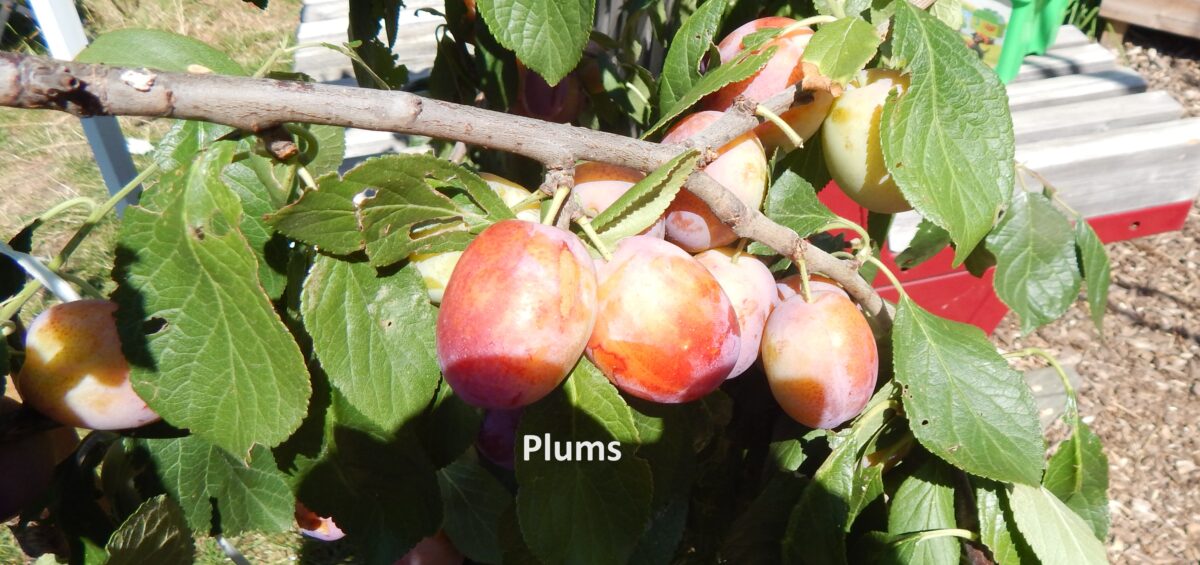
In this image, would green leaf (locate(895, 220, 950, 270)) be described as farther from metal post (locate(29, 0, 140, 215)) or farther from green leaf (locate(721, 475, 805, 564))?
metal post (locate(29, 0, 140, 215))

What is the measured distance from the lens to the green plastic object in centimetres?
248

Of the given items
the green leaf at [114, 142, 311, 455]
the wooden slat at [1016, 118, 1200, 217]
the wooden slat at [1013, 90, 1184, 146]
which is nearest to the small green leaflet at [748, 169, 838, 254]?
the green leaf at [114, 142, 311, 455]

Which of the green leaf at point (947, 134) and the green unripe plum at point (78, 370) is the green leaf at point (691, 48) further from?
the green unripe plum at point (78, 370)

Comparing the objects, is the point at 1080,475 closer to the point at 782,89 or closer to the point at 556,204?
the point at 782,89

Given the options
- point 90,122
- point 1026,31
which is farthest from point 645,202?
point 1026,31

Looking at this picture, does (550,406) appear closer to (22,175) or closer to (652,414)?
(652,414)

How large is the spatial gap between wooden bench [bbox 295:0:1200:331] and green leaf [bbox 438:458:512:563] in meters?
1.30

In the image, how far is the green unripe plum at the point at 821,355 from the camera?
2.27ft

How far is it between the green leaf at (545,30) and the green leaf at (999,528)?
56cm

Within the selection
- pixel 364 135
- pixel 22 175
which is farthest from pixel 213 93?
pixel 22 175

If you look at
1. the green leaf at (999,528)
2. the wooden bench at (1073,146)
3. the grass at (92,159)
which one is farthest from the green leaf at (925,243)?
the grass at (92,159)

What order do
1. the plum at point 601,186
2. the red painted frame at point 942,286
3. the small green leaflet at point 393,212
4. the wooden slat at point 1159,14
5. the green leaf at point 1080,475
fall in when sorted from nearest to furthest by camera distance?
the small green leaflet at point 393,212 → the plum at point 601,186 → the green leaf at point 1080,475 → the red painted frame at point 942,286 → the wooden slat at point 1159,14

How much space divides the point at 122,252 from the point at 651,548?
0.58m

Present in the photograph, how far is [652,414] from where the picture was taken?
70 centimetres
